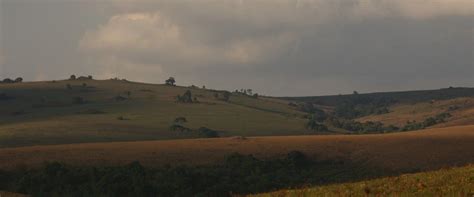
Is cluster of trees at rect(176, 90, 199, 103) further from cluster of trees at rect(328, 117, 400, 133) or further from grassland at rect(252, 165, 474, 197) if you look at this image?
grassland at rect(252, 165, 474, 197)

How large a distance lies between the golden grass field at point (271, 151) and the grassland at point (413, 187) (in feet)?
141

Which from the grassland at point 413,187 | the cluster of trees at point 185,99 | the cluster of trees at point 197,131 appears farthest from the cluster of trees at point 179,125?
the grassland at point 413,187

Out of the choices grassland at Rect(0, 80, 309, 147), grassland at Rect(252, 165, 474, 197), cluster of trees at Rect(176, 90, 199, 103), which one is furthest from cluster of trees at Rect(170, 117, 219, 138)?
grassland at Rect(252, 165, 474, 197)

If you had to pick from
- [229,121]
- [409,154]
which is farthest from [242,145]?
[229,121]

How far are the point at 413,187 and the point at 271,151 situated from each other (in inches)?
2140

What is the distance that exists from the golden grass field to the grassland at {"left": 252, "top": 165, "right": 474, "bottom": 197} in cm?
4305

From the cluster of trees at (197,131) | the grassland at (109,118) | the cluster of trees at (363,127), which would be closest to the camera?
the grassland at (109,118)

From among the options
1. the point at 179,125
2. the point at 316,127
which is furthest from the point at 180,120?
the point at 316,127

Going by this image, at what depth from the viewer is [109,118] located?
150750 mm

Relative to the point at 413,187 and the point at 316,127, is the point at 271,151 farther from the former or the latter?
the point at 316,127

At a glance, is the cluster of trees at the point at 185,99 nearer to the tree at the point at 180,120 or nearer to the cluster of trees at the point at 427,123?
the tree at the point at 180,120

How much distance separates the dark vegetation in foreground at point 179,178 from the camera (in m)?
54.0

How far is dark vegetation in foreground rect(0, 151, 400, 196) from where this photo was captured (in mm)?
53969

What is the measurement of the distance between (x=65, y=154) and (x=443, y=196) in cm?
5761
